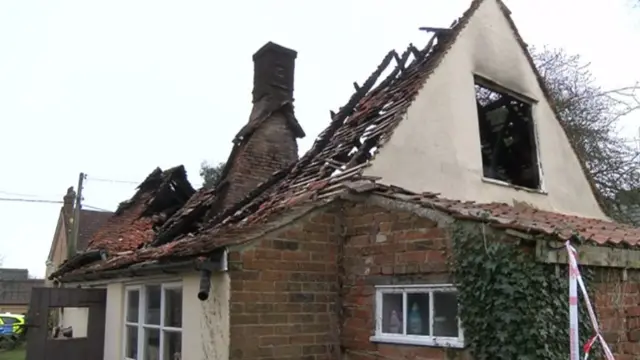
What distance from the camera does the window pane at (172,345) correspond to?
757 cm

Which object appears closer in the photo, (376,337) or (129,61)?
(376,337)

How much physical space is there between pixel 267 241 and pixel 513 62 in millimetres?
6339

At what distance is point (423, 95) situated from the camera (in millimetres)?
8500

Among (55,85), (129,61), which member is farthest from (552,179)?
(55,85)

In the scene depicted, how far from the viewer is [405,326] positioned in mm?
6324

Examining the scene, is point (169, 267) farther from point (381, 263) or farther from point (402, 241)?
point (402, 241)

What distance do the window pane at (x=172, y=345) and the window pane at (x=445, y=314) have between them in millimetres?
3551

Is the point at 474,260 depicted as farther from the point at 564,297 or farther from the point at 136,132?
the point at 136,132

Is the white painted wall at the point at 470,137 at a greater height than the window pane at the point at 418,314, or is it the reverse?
the white painted wall at the point at 470,137

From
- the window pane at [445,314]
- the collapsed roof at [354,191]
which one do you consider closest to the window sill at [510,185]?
the collapsed roof at [354,191]

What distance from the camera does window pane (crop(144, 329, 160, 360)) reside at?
841cm

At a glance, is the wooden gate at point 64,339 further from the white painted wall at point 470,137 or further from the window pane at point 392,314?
the white painted wall at point 470,137

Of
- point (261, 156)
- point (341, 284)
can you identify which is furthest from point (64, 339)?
point (341, 284)

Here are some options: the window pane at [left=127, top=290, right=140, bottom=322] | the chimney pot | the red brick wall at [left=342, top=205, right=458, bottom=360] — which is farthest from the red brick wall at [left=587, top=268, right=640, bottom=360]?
the chimney pot
